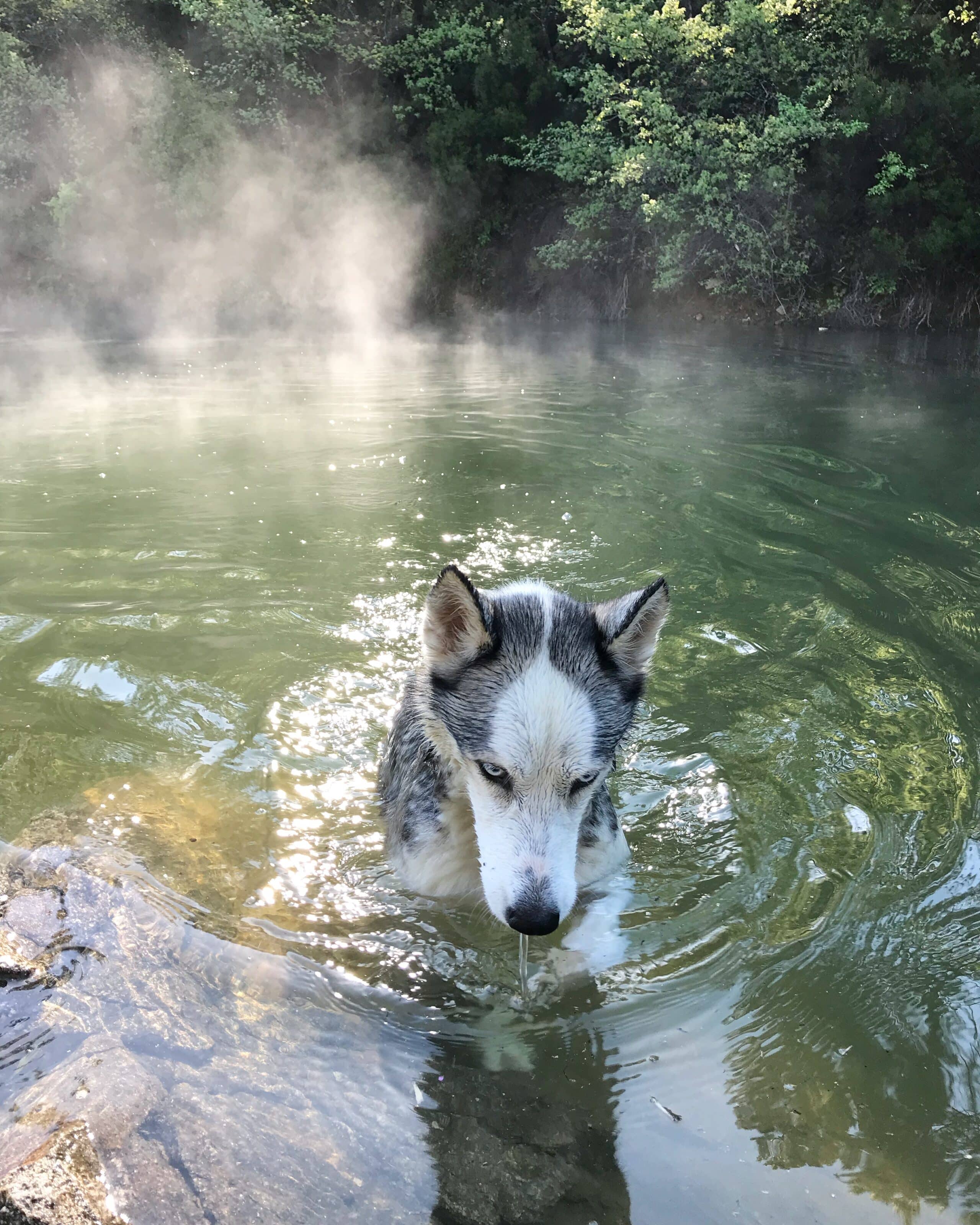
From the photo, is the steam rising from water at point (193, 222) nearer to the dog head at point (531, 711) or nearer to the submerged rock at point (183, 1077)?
the dog head at point (531, 711)

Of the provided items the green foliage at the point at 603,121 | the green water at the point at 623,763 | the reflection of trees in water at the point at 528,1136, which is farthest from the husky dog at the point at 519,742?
the green foliage at the point at 603,121

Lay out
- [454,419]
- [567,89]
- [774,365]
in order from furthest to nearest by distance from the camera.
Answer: [567,89] < [774,365] < [454,419]

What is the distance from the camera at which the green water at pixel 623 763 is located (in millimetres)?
3055

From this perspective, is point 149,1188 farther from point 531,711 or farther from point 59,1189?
point 531,711

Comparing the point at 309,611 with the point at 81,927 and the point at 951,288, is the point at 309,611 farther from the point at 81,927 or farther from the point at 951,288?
the point at 951,288

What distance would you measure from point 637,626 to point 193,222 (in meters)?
34.5

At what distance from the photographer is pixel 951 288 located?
24453mm

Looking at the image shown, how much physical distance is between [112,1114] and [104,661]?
445 centimetres

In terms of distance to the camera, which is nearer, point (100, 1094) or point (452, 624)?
point (100, 1094)

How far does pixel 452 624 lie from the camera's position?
3873 millimetres

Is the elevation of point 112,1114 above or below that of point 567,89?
below

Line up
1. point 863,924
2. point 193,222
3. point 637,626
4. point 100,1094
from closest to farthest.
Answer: point 100,1094 < point 637,626 < point 863,924 < point 193,222

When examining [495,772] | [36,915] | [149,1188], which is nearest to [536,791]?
[495,772]

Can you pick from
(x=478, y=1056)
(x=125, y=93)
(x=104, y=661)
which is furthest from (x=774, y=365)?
(x=125, y=93)
